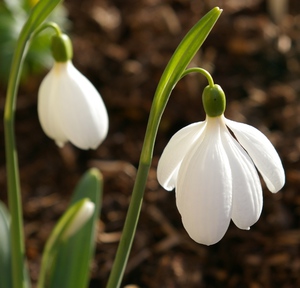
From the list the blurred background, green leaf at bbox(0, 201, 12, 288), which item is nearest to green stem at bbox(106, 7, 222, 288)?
green leaf at bbox(0, 201, 12, 288)

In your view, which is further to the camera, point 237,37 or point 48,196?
point 237,37

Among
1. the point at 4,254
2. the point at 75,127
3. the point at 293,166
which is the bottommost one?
the point at 293,166

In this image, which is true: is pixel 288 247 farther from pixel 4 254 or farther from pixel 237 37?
pixel 237 37

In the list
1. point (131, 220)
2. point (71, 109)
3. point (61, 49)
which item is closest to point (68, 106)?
point (71, 109)

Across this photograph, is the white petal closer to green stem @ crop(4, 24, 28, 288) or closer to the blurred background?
green stem @ crop(4, 24, 28, 288)

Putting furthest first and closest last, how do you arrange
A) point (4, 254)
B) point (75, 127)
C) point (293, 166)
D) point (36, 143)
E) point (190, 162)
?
point (36, 143), point (293, 166), point (4, 254), point (75, 127), point (190, 162)

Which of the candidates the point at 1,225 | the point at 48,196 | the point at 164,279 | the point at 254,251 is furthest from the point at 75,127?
the point at 48,196

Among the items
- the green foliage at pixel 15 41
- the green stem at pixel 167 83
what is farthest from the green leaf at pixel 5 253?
the green foliage at pixel 15 41

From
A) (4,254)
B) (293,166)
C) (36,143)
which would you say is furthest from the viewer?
(36,143)
